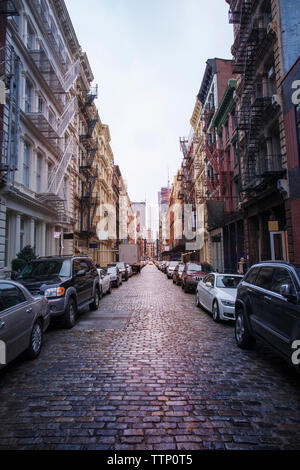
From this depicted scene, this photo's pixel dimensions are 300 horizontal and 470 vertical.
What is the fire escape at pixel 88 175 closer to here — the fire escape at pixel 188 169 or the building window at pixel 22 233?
the building window at pixel 22 233

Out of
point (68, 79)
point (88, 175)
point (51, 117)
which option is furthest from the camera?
point (88, 175)

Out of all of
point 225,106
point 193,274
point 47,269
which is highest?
point 225,106

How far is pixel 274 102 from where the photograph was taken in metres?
14.0

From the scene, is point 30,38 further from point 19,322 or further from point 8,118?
point 19,322

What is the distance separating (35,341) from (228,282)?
249 inches

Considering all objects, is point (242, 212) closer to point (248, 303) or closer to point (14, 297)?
point (248, 303)

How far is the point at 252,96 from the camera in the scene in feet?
59.6

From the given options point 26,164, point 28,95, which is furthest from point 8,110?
point 28,95

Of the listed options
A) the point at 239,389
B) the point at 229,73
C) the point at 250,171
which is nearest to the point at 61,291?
the point at 239,389

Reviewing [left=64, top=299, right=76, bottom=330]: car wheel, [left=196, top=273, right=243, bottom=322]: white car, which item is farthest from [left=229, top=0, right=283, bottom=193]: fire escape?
[left=64, top=299, right=76, bottom=330]: car wheel

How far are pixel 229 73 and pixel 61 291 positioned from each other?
29.0 metres

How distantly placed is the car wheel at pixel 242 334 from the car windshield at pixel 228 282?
3.00 m

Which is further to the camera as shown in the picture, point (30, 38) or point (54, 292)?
point (30, 38)

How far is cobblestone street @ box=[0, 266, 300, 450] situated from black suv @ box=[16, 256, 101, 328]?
3.25ft
